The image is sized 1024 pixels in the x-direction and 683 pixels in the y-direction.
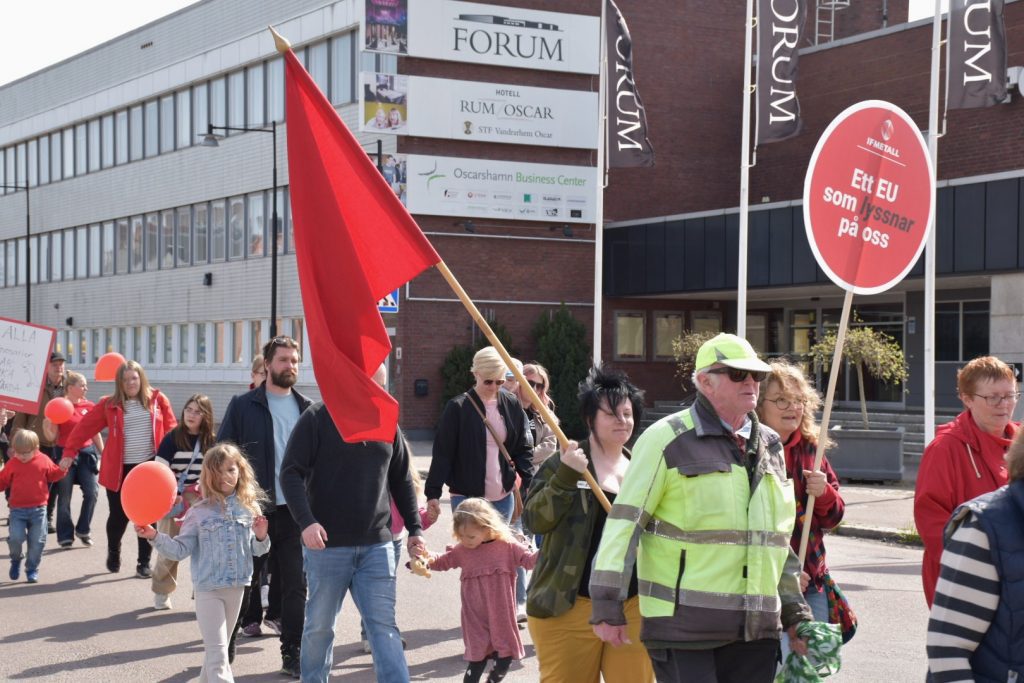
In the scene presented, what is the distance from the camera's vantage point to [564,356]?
35938 millimetres

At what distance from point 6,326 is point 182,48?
3375cm

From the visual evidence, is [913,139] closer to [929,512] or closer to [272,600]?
[929,512]

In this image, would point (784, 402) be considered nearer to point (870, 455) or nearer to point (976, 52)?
point (976, 52)

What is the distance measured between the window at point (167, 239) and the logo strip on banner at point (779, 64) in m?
26.8

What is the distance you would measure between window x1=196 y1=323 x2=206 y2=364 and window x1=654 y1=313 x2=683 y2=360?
15626 mm

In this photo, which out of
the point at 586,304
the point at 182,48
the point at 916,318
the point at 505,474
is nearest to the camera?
the point at 505,474

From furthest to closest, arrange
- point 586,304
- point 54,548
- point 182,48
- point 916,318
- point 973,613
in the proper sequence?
point 182,48
point 586,304
point 916,318
point 54,548
point 973,613

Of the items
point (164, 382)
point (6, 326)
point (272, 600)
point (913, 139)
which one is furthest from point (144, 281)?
point (913, 139)

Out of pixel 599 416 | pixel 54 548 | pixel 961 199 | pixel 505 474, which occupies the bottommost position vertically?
pixel 54 548

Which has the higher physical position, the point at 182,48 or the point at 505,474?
the point at 182,48

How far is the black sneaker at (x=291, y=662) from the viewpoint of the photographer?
8.20 m

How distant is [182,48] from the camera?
46844mm

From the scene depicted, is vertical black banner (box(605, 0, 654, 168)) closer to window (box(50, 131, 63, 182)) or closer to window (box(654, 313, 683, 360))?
window (box(654, 313, 683, 360))

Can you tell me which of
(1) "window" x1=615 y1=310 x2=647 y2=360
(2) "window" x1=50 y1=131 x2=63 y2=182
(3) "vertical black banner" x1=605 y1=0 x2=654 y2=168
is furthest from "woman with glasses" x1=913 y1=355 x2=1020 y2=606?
(2) "window" x1=50 y1=131 x2=63 y2=182
